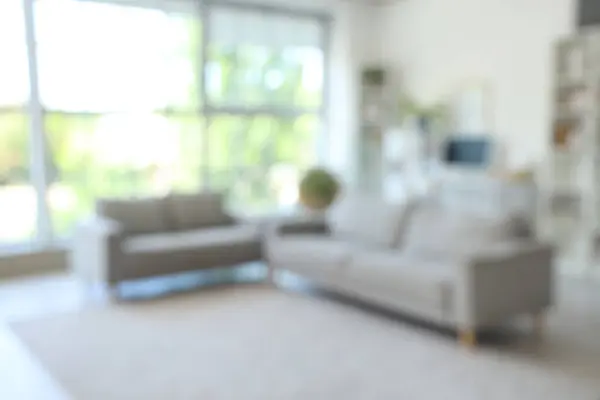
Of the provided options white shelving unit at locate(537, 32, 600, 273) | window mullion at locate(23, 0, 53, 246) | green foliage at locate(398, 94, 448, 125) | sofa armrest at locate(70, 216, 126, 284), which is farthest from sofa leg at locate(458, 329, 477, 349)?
window mullion at locate(23, 0, 53, 246)

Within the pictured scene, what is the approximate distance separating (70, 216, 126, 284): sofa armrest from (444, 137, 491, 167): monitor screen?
3.73m

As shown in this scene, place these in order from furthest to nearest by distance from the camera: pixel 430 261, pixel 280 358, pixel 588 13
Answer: pixel 588 13
pixel 430 261
pixel 280 358

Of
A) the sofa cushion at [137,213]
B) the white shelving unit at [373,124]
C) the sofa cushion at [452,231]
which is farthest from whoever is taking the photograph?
the white shelving unit at [373,124]

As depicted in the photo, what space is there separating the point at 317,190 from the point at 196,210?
134 cm

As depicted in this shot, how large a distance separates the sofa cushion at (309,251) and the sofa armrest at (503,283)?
42.5 inches

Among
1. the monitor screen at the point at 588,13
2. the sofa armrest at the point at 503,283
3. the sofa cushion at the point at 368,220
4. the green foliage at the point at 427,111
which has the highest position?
the monitor screen at the point at 588,13

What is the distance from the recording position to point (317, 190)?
6.57 meters

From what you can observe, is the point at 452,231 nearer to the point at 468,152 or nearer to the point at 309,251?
the point at 309,251

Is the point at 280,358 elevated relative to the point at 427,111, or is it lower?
lower

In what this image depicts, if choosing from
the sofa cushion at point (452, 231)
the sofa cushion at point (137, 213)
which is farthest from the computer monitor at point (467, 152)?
the sofa cushion at point (137, 213)

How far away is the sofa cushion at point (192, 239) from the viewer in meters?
5.12

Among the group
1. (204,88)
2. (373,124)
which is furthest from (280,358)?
(373,124)

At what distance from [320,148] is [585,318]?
14.8 feet

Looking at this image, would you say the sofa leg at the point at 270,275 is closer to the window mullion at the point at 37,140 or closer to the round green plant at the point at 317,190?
Answer: the round green plant at the point at 317,190
